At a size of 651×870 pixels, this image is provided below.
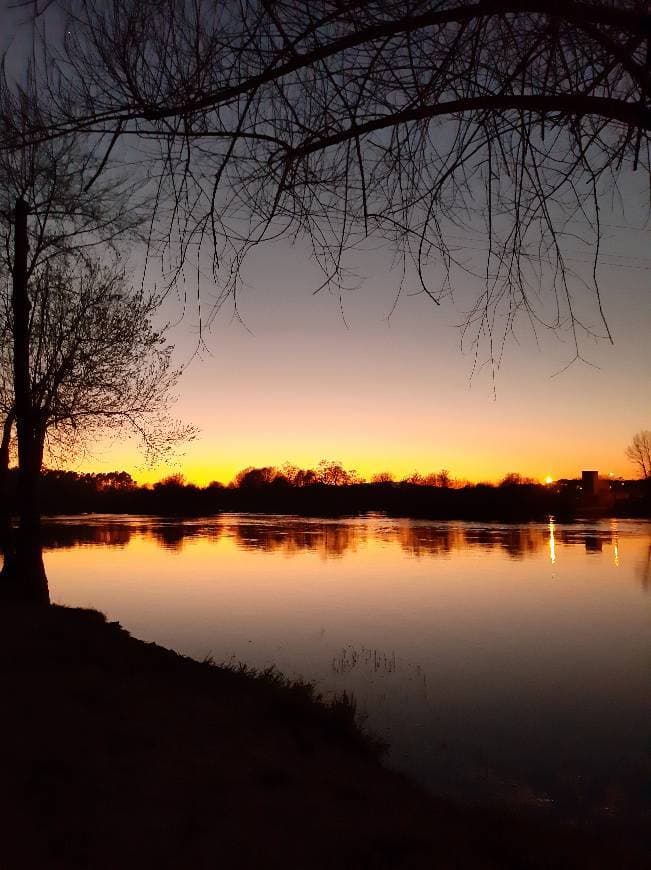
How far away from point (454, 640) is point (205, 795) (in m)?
12.8

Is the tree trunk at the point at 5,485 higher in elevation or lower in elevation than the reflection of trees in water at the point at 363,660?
higher

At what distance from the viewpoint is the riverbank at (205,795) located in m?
3.91

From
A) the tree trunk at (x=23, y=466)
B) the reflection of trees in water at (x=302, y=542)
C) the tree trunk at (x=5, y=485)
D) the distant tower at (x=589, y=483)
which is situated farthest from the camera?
the distant tower at (x=589, y=483)

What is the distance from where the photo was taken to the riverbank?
3.91 meters

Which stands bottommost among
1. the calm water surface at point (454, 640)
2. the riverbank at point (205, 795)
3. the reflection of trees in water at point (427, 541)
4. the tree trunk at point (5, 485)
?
the calm water surface at point (454, 640)

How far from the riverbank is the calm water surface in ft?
6.41

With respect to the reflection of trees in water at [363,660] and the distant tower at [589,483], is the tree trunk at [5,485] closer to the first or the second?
the reflection of trees in water at [363,660]

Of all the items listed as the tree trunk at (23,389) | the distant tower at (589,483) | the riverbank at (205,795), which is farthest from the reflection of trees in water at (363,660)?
the distant tower at (589,483)

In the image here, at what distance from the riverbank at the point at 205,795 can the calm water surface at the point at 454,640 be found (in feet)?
6.41

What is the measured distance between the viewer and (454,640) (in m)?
16.6

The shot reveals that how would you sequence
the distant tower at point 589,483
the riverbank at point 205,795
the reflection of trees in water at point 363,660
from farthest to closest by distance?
the distant tower at point 589,483 < the reflection of trees in water at point 363,660 < the riverbank at point 205,795

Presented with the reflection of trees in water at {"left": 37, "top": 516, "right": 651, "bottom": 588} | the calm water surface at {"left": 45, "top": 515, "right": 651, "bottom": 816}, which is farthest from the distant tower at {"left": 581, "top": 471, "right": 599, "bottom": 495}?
the calm water surface at {"left": 45, "top": 515, "right": 651, "bottom": 816}

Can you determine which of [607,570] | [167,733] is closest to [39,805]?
[167,733]

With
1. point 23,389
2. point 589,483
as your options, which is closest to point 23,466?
point 23,389
